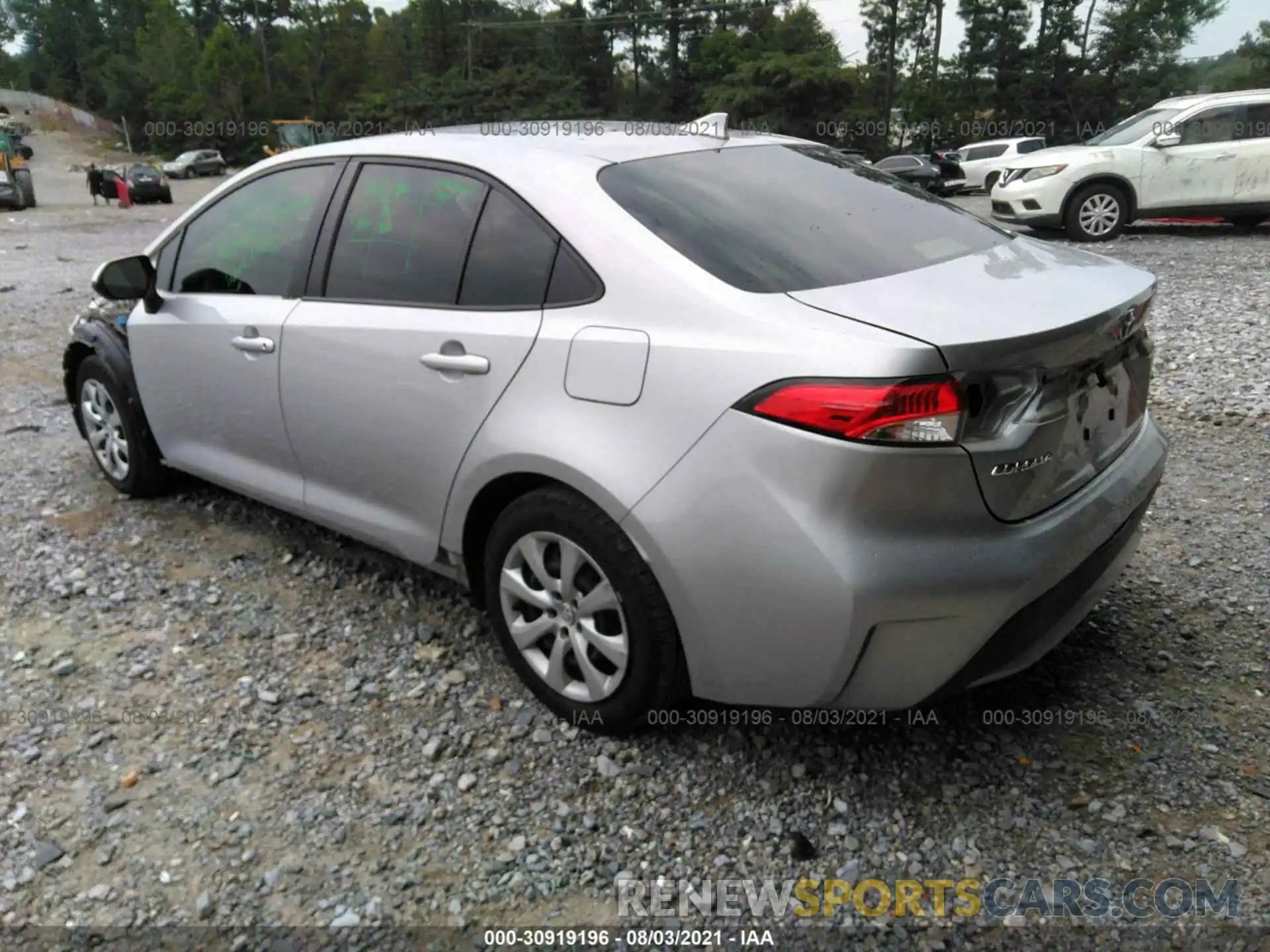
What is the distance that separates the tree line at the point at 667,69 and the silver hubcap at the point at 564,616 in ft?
145

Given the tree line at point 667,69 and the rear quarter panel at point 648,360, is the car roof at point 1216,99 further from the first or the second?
the tree line at point 667,69

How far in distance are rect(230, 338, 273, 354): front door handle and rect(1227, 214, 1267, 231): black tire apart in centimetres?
1156

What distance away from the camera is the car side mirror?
12.3 ft

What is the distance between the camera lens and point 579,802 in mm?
2459

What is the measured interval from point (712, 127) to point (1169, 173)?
9964mm

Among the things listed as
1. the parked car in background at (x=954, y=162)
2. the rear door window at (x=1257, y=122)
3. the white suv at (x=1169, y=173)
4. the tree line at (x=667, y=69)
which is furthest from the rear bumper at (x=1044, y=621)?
the tree line at (x=667, y=69)

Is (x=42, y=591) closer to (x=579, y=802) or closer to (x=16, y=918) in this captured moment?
(x=16, y=918)

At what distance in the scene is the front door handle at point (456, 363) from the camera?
260 centimetres

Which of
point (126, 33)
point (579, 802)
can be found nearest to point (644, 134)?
point (579, 802)

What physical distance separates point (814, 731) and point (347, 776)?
1.27 m

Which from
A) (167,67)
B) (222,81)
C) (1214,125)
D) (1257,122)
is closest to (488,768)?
(1214,125)

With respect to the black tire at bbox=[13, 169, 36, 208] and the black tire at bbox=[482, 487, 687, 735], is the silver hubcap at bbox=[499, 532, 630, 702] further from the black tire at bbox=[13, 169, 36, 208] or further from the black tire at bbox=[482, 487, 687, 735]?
the black tire at bbox=[13, 169, 36, 208]

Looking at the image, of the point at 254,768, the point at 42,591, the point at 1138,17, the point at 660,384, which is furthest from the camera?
the point at 1138,17

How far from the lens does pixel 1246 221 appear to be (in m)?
11.9
